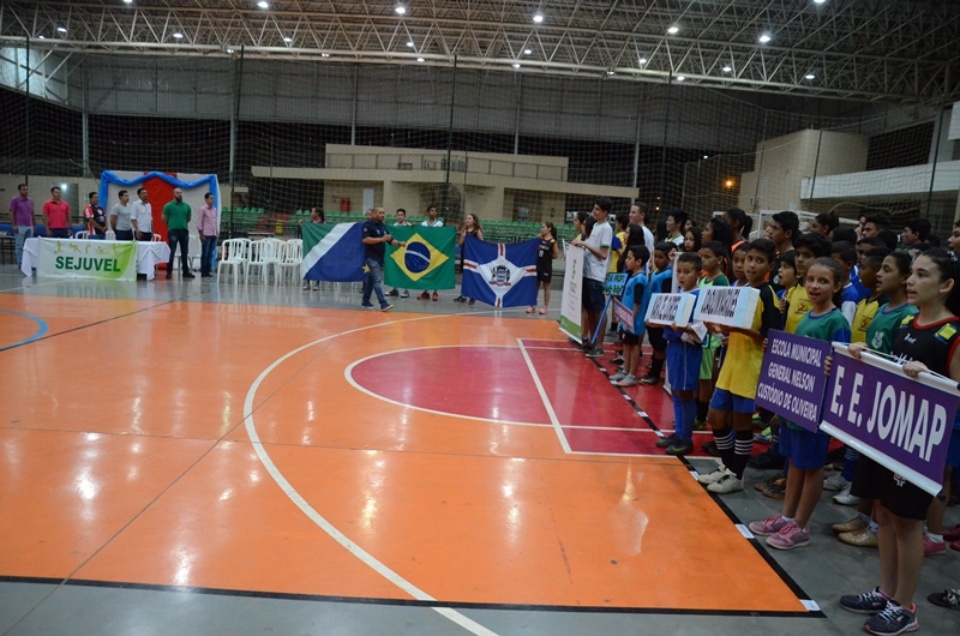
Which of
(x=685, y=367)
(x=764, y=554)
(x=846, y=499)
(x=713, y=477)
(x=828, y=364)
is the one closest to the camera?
(x=828, y=364)

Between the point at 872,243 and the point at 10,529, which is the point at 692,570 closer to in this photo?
the point at 872,243

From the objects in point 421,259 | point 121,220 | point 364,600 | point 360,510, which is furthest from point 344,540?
point 121,220

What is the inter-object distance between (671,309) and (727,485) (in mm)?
1264

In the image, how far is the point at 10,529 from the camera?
3.09 metres

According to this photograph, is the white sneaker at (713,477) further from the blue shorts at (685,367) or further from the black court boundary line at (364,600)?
the black court boundary line at (364,600)

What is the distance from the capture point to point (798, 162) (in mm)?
26781

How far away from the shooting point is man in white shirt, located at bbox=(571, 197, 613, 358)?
7.75m

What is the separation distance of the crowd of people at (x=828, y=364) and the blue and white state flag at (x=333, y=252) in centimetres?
789

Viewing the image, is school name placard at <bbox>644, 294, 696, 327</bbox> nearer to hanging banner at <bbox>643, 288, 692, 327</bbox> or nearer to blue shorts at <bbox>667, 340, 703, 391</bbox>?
hanging banner at <bbox>643, 288, 692, 327</bbox>

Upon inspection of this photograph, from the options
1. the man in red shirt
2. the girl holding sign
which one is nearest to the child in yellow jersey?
the girl holding sign

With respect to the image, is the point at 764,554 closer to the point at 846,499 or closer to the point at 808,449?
the point at 808,449

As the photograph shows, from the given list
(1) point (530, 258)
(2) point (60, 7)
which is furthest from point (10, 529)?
(2) point (60, 7)

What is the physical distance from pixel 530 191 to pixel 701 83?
8650 millimetres

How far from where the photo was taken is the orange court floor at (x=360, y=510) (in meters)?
2.62
